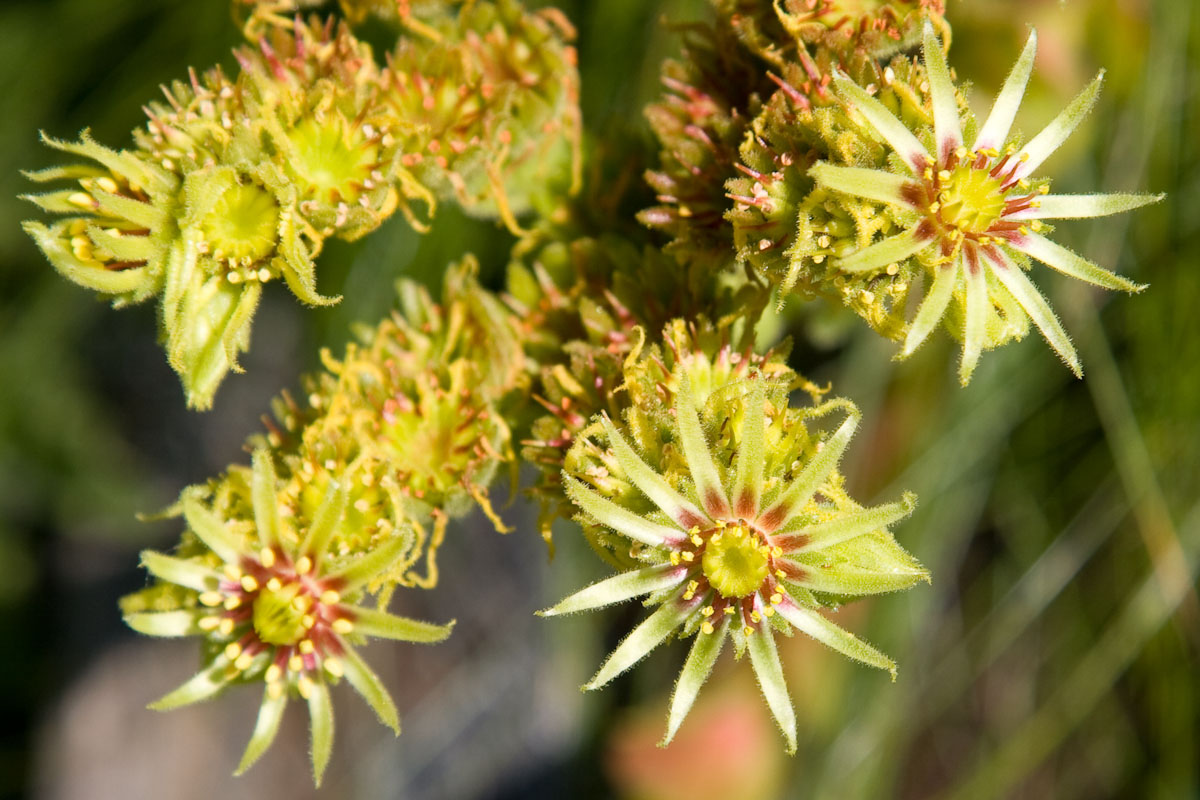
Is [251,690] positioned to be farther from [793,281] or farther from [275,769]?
[793,281]

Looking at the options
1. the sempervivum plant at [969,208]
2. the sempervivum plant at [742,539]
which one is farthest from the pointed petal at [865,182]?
the sempervivum plant at [742,539]

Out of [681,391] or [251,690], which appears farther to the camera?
[251,690]

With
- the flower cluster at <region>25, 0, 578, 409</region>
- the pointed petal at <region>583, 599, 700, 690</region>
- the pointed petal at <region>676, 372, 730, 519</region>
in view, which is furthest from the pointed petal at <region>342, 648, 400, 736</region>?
the pointed petal at <region>676, 372, 730, 519</region>

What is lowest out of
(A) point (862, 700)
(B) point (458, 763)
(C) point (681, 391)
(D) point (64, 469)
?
(B) point (458, 763)

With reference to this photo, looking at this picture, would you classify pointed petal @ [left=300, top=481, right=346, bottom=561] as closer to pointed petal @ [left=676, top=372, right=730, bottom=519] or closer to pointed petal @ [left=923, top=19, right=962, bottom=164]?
pointed petal @ [left=676, top=372, right=730, bottom=519]

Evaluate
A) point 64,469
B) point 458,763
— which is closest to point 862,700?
point 458,763
